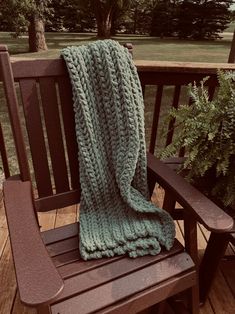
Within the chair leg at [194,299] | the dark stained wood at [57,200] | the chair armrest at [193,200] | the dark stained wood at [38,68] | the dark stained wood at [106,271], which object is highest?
the dark stained wood at [38,68]

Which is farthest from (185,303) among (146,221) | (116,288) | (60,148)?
(60,148)

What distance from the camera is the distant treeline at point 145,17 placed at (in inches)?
705

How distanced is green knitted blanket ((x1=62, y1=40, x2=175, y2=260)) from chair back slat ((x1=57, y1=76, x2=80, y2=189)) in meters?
0.06

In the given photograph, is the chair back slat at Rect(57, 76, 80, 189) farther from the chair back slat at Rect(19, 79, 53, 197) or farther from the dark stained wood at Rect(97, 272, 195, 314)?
the dark stained wood at Rect(97, 272, 195, 314)

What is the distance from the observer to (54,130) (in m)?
1.58

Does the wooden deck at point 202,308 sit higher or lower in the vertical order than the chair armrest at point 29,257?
lower

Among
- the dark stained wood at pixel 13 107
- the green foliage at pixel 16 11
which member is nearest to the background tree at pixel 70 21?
the green foliage at pixel 16 11

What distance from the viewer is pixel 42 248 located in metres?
1.02

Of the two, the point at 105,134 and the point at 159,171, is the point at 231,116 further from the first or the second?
the point at 105,134

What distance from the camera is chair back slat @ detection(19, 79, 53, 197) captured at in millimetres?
1478

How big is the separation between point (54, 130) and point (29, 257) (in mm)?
715

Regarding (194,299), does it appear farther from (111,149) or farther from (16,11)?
(16,11)

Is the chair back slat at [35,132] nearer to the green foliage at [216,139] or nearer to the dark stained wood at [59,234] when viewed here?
the dark stained wood at [59,234]

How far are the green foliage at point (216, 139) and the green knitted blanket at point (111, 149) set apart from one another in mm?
218
